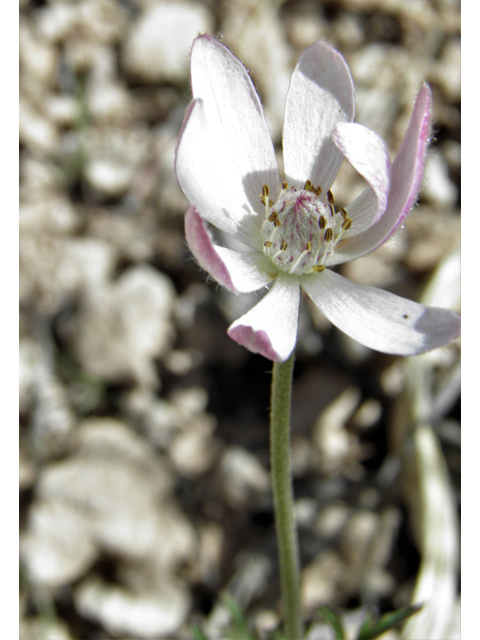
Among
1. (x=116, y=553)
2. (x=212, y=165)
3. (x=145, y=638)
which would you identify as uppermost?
(x=212, y=165)

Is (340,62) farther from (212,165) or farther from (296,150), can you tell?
(212,165)

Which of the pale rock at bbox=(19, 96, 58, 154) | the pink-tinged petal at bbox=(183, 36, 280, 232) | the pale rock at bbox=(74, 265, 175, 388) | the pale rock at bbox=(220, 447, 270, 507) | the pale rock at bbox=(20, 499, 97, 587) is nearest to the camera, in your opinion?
the pink-tinged petal at bbox=(183, 36, 280, 232)

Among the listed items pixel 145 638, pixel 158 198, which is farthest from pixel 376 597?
pixel 158 198

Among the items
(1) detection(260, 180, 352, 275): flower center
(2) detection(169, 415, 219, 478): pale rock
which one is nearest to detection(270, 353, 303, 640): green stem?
(1) detection(260, 180, 352, 275): flower center

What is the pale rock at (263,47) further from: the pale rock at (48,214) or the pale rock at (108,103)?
the pale rock at (48,214)

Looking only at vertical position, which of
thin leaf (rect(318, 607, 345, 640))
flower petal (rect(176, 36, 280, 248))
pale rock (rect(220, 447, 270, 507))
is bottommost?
pale rock (rect(220, 447, 270, 507))

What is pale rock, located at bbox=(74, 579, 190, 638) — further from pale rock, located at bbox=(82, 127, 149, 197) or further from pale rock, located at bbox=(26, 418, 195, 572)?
pale rock, located at bbox=(82, 127, 149, 197)

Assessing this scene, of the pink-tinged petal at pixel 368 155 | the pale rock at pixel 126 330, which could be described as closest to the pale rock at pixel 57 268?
the pale rock at pixel 126 330

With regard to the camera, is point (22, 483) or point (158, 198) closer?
point (22, 483)
